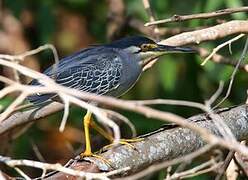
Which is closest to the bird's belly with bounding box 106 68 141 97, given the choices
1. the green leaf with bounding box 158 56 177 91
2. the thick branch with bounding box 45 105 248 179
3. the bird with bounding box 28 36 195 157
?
the bird with bounding box 28 36 195 157

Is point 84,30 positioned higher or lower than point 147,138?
higher

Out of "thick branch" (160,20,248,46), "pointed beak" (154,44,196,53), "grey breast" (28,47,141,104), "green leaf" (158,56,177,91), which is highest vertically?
"thick branch" (160,20,248,46)

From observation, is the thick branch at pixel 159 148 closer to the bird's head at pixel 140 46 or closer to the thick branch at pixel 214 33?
the thick branch at pixel 214 33

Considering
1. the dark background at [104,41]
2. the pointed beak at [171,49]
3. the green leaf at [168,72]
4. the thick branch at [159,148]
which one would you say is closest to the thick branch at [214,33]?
the pointed beak at [171,49]

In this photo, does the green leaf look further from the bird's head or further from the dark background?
the bird's head

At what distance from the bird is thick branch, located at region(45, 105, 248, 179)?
14.1 inches

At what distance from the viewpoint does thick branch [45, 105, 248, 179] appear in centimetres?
241

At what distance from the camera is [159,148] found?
8.16 feet

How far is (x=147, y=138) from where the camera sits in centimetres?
258

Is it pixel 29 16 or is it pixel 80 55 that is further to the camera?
pixel 29 16

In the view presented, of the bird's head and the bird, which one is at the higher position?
the bird's head

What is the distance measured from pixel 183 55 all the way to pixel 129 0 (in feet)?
1.46

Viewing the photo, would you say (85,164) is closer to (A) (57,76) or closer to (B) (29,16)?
(A) (57,76)

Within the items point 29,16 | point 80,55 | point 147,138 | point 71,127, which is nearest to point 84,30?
point 29,16
